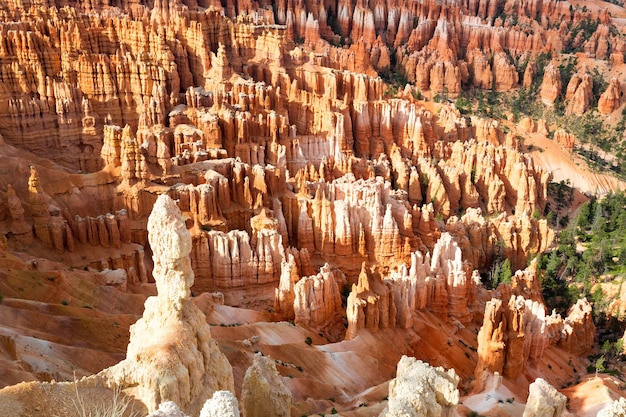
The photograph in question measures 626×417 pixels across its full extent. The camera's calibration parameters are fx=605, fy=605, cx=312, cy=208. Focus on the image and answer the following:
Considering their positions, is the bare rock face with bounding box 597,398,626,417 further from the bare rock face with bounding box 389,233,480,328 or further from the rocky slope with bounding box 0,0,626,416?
the bare rock face with bounding box 389,233,480,328

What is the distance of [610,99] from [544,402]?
70867mm

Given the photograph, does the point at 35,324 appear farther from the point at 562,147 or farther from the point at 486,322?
the point at 562,147

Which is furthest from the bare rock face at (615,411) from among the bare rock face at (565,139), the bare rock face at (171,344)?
the bare rock face at (565,139)

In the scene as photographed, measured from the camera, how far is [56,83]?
42094 millimetres

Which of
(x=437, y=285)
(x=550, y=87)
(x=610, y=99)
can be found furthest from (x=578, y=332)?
(x=550, y=87)

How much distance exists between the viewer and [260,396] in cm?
1328

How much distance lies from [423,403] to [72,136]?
120 feet

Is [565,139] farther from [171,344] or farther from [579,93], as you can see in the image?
[171,344]

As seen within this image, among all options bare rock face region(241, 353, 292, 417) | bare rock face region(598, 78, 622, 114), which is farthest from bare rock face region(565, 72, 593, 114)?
bare rock face region(241, 353, 292, 417)

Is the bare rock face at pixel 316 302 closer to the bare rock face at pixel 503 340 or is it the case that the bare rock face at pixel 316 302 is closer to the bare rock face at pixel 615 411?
the bare rock face at pixel 503 340

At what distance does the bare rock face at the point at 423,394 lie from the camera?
38.8 ft

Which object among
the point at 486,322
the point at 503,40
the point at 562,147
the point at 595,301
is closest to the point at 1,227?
the point at 486,322

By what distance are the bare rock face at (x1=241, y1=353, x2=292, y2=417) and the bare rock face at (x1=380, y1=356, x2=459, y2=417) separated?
8.44ft

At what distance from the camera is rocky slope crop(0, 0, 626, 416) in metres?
15.6
